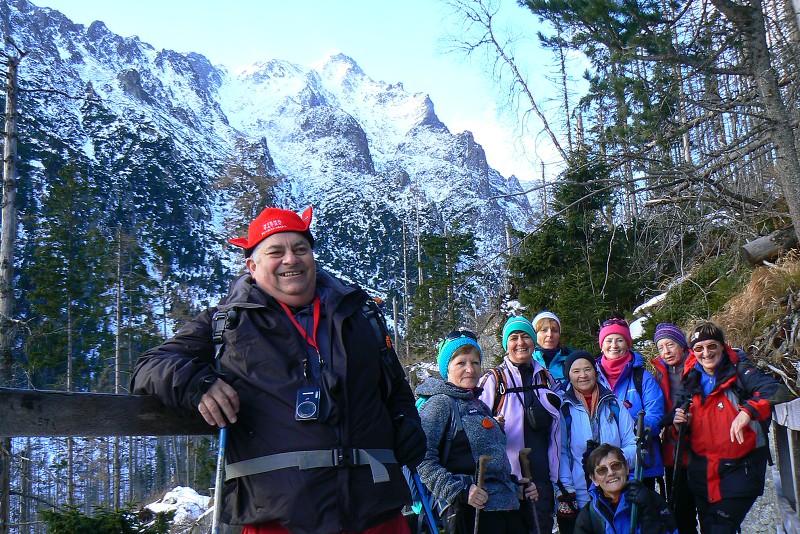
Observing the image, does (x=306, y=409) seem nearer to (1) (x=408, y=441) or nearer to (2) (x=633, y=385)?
(1) (x=408, y=441)

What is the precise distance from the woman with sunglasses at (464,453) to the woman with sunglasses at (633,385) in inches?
42.3

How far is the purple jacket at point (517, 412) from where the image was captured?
401 cm

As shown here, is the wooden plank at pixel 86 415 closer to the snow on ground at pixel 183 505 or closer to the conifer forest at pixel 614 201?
the conifer forest at pixel 614 201

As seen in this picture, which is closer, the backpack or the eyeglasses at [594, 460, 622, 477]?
the eyeglasses at [594, 460, 622, 477]

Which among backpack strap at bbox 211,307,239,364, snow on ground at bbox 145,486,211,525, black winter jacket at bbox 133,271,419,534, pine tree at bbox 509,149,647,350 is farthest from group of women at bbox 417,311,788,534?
snow on ground at bbox 145,486,211,525

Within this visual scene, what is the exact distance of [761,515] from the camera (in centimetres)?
606

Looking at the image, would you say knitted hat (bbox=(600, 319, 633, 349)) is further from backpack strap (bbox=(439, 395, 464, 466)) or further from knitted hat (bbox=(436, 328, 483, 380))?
backpack strap (bbox=(439, 395, 464, 466))

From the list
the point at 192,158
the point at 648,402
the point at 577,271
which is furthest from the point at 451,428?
the point at 192,158

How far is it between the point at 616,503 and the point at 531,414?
704 mm

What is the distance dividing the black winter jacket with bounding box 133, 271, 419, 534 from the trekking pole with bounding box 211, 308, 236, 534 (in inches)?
1.1

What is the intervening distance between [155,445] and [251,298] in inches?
2399

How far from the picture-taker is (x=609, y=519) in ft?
11.6

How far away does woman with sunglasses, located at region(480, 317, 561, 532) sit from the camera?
399 centimetres

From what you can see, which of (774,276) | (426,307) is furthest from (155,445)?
(774,276)
